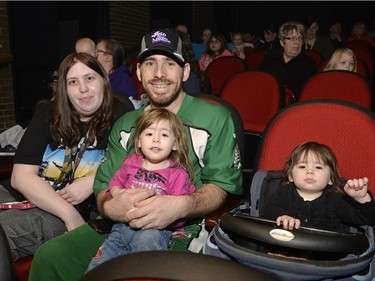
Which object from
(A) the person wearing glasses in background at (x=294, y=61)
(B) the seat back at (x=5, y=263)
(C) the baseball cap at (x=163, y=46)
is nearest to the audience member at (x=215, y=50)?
(A) the person wearing glasses in background at (x=294, y=61)

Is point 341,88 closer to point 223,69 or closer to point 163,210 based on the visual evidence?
point 163,210

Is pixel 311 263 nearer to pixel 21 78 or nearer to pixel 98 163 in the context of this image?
pixel 98 163

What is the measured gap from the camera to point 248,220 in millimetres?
1279

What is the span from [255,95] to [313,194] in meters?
1.98

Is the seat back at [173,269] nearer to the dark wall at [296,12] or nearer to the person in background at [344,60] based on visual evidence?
the person in background at [344,60]

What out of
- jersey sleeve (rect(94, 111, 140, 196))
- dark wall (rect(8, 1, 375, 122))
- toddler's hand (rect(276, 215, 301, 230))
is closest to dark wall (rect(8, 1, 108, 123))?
dark wall (rect(8, 1, 375, 122))

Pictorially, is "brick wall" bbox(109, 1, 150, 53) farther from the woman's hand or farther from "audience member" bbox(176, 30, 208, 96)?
the woman's hand

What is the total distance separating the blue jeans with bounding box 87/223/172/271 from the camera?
1.50 meters

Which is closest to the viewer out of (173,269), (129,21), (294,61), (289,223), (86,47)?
(173,269)

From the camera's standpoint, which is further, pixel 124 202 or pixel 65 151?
pixel 65 151

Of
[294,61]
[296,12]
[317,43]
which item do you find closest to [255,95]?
[294,61]

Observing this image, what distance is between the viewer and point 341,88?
315 cm

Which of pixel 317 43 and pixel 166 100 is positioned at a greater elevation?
pixel 317 43

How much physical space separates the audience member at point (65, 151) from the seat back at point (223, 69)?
334cm
